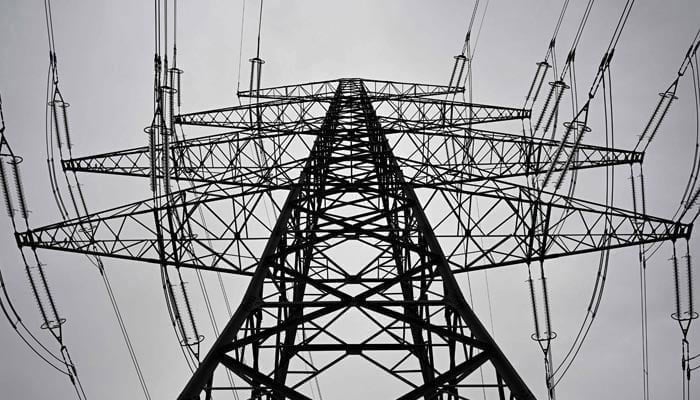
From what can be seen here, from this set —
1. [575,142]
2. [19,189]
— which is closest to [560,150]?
[575,142]

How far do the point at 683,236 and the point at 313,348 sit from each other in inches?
280

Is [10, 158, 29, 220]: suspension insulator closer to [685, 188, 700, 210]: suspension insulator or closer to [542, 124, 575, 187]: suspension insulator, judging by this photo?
[542, 124, 575, 187]: suspension insulator

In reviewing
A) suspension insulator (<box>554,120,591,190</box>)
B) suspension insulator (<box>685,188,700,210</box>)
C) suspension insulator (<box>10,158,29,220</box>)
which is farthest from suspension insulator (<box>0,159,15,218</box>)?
suspension insulator (<box>685,188,700,210</box>)

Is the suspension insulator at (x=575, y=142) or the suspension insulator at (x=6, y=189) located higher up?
the suspension insulator at (x=575, y=142)

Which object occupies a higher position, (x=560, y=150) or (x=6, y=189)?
(x=560, y=150)

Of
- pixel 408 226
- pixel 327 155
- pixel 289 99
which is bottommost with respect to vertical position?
pixel 408 226

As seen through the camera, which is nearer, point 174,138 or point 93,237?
point 93,237

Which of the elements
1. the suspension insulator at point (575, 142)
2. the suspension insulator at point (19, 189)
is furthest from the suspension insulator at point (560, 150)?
the suspension insulator at point (19, 189)

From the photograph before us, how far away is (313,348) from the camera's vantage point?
681 cm

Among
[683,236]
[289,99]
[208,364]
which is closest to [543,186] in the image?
[683,236]

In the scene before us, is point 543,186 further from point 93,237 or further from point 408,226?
point 93,237

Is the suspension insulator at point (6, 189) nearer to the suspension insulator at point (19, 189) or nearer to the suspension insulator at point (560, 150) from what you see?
the suspension insulator at point (19, 189)

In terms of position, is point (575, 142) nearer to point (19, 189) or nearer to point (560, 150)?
point (560, 150)

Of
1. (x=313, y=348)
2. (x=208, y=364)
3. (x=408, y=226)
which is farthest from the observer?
(x=408, y=226)
